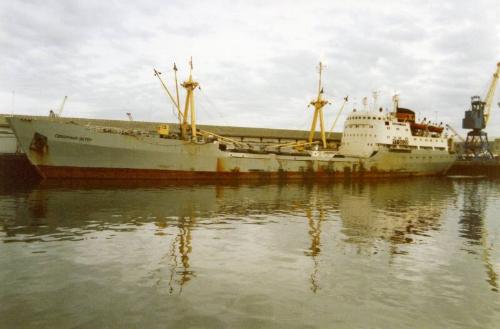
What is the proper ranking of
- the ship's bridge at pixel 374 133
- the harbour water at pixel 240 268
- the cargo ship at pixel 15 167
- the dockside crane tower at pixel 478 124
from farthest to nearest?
the dockside crane tower at pixel 478 124, the ship's bridge at pixel 374 133, the cargo ship at pixel 15 167, the harbour water at pixel 240 268

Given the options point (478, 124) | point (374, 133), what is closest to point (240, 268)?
point (374, 133)

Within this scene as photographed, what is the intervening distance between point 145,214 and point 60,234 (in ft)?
15.3

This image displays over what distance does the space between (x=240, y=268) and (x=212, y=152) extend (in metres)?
26.9

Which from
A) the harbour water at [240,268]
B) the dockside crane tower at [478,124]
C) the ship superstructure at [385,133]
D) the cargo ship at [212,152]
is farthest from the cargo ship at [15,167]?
the dockside crane tower at [478,124]

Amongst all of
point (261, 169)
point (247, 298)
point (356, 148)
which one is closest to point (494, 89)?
point (356, 148)

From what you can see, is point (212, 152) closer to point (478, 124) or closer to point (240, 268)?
point (240, 268)

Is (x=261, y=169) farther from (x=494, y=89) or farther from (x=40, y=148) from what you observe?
(x=494, y=89)

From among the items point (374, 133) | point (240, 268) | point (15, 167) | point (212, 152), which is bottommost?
point (240, 268)

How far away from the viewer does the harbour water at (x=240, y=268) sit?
691cm

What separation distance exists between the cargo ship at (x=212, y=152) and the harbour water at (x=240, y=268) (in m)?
13.0

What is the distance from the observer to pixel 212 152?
36.1m

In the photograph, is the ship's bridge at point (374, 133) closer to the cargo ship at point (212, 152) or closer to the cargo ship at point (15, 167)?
the cargo ship at point (212, 152)

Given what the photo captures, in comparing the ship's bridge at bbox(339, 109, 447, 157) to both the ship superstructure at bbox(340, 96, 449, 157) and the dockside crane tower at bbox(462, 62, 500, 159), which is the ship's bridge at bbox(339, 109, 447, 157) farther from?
the dockside crane tower at bbox(462, 62, 500, 159)

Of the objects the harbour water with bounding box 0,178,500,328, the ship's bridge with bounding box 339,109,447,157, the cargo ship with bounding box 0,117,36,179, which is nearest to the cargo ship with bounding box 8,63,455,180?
the ship's bridge with bounding box 339,109,447,157
